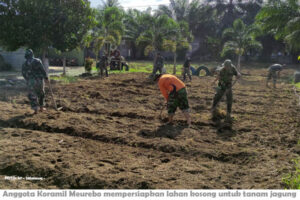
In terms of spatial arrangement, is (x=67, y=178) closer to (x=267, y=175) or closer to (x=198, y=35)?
(x=267, y=175)

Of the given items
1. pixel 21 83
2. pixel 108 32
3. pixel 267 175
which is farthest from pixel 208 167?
pixel 108 32

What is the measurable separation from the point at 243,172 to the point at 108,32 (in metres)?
17.1

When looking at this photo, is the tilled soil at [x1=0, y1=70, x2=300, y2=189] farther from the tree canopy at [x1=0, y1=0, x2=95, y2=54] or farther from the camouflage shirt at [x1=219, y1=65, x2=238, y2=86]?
the tree canopy at [x1=0, y1=0, x2=95, y2=54]

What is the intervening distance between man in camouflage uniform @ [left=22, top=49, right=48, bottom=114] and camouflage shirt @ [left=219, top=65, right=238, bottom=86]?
4736 millimetres

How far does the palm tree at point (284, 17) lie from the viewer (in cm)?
1552

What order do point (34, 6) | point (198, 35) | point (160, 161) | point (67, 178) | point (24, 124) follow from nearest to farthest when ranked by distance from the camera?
point (67, 178)
point (160, 161)
point (24, 124)
point (34, 6)
point (198, 35)

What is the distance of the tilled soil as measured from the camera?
3.97 meters

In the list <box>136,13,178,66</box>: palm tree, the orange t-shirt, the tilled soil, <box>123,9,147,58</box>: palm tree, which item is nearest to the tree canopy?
the tilled soil

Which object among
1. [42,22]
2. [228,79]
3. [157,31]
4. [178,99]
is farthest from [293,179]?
[157,31]

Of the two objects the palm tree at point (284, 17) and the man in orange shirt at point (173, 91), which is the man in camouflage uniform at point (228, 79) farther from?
the palm tree at point (284, 17)

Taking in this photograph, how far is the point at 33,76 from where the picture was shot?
703 cm

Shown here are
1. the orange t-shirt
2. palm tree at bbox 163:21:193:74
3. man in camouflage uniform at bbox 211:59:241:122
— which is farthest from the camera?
palm tree at bbox 163:21:193:74

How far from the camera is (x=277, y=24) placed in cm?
1644

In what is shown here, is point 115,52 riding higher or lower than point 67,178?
higher
